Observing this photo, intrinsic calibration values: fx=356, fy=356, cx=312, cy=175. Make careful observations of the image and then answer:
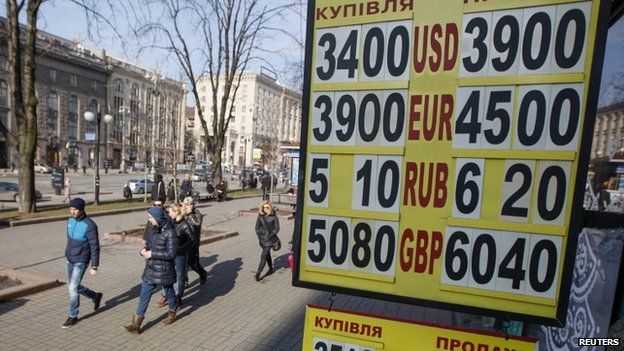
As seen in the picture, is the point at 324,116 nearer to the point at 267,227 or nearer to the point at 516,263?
the point at 516,263

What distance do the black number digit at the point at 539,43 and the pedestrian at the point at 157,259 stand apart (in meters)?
5.04

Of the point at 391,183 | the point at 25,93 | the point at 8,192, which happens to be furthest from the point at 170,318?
the point at 8,192

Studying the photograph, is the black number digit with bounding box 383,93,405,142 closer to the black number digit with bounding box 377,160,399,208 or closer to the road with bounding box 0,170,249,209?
the black number digit with bounding box 377,160,399,208

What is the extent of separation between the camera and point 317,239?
2.31 meters

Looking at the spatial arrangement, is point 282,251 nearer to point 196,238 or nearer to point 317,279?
point 196,238

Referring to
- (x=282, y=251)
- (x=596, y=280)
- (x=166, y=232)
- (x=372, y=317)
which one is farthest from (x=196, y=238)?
(x=596, y=280)

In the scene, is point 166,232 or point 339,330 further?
point 166,232

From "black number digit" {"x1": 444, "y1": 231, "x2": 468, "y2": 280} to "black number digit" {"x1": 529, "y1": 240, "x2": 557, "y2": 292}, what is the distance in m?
0.33

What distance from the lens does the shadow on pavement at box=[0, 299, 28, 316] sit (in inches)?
230

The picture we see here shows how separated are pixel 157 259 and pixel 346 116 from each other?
14.4 ft

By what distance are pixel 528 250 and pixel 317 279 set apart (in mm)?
1218

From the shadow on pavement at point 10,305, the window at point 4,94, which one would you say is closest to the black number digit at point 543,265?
the shadow on pavement at point 10,305

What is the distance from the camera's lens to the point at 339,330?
227cm

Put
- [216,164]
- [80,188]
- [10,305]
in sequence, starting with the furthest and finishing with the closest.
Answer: [80,188] → [216,164] → [10,305]
